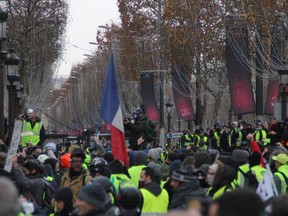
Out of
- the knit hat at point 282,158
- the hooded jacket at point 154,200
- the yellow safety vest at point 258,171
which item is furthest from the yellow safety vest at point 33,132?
the hooded jacket at point 154,200

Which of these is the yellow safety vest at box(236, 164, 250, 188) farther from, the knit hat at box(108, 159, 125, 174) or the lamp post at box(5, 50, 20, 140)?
the lamp post at box(5, 50, 20, 140)

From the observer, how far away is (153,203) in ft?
34.6

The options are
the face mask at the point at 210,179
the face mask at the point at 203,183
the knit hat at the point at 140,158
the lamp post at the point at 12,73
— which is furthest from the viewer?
the lamp post at the point at 12,73

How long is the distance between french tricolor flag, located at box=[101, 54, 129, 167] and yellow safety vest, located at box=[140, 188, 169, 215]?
2.26 metres

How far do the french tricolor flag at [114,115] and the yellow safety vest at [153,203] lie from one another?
226 cm

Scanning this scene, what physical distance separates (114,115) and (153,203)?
3186mm

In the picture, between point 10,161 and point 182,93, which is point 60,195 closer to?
point 10,161

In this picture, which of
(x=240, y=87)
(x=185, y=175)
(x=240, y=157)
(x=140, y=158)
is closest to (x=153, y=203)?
(x=185, y=175)

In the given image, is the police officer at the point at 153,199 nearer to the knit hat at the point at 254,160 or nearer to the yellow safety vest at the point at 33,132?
the knit hat at the point at 254,160

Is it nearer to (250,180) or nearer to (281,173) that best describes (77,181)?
(250,180)

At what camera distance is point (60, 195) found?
9531mm

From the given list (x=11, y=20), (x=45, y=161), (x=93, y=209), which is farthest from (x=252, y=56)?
(x=93, y=209)

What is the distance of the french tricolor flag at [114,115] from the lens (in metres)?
12.9

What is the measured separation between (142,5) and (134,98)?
605 inches
